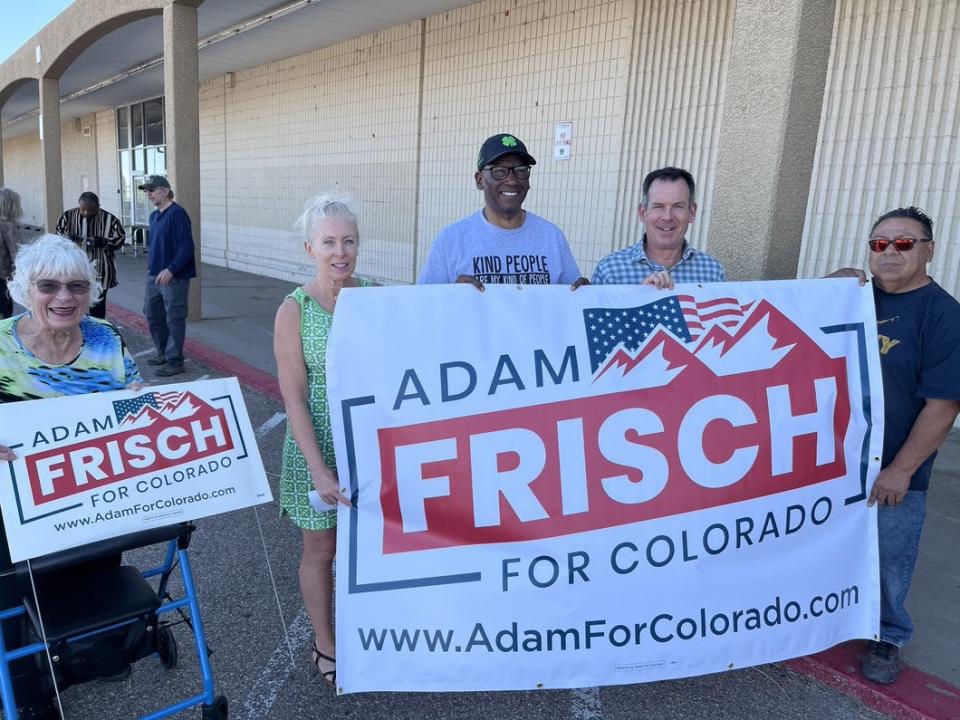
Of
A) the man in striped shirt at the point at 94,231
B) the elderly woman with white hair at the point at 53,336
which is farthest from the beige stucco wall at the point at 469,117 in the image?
the elderly woman with white hair at the point at 53,336

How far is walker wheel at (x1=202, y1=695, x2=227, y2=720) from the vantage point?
2.31 metres

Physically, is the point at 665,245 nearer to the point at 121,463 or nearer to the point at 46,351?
the point at 121,463

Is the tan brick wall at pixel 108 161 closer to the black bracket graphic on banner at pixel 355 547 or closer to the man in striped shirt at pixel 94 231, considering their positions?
the man in striped shirt at pixel 94 231

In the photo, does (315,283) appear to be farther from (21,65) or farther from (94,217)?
(21,65)

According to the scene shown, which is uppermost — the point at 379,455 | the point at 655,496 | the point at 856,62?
the point at 856,62

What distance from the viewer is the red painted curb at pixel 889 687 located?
8.54 ft

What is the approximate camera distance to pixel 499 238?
3004 mm

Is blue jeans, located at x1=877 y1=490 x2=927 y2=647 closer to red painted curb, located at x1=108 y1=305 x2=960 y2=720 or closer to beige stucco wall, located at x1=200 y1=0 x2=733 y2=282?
red painted curb, located at x1=108 y1=305 x2=960 y2=720

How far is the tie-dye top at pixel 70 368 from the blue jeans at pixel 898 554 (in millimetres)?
2969

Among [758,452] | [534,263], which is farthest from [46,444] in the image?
[758,452]

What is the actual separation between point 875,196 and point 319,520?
18.7 ft

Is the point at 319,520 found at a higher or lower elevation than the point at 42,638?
higher

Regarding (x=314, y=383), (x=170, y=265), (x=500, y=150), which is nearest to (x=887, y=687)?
(x=314, y=383)

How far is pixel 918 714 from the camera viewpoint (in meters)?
2.57
